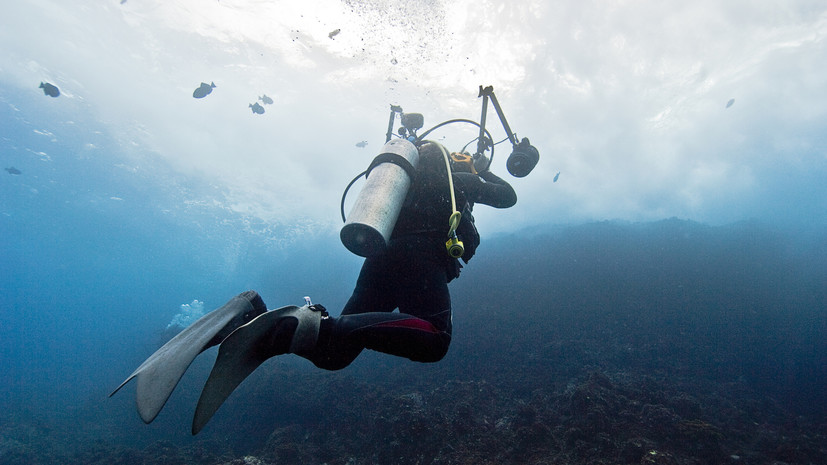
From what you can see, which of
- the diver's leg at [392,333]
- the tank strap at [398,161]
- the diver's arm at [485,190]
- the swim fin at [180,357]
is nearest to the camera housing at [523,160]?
the diver's arm at [485,190]

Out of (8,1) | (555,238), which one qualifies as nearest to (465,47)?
(555,238)

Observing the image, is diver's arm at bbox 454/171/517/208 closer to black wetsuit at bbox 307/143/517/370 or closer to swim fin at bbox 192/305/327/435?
black wetsuit at bbox 307/143/517/370

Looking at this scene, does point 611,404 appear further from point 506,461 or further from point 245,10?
point 245,10

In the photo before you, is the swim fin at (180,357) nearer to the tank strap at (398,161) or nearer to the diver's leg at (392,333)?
the diver's leg at (392,333)

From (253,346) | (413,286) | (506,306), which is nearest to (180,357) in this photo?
(253,346)

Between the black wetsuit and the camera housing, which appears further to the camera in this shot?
the camera housing

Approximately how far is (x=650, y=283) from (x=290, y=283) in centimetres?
3467

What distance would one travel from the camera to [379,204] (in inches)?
95.7

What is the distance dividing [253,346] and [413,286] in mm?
1236

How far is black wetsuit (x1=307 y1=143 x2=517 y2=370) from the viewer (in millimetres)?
1814

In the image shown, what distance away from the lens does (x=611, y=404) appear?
21.7 feet

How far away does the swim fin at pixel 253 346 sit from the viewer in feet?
4.69

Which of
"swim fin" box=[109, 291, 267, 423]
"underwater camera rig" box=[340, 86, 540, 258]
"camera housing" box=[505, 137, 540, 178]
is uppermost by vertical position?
"camera housing" box=[505, 137, 540, 178]

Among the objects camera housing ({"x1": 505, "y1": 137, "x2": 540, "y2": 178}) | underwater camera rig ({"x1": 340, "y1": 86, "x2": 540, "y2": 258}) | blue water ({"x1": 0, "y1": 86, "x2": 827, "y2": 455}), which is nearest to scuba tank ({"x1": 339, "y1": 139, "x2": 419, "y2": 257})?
underwater camera rig ({"x1": 340, "y1": 86, "x2": 540, "y2": 258})
